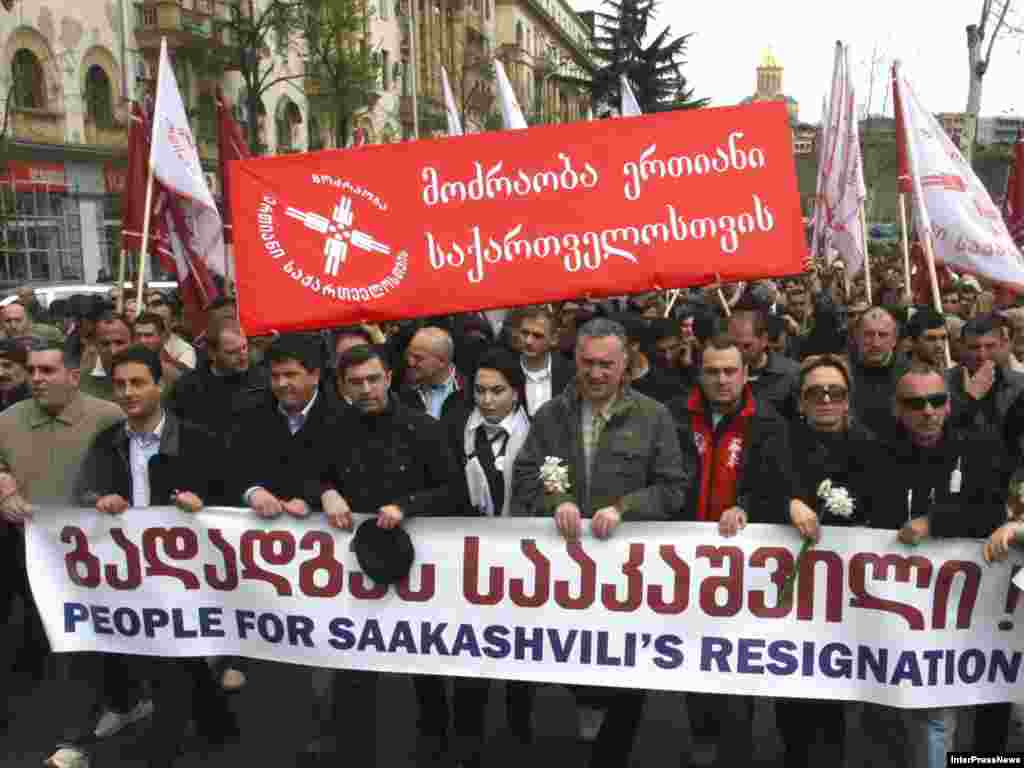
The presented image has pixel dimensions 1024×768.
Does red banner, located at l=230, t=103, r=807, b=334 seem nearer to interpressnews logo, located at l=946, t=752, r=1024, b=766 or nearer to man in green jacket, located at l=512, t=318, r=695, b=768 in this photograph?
man in green jacket, located at l=512, t=318, r=695, b=768

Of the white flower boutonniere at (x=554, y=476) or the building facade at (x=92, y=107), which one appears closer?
the white flower boutonniere at (x=554, y=476)

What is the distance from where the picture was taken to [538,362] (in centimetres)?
515

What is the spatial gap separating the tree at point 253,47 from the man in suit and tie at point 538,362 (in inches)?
720

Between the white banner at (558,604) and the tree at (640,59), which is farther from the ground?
the tree at (640,59)

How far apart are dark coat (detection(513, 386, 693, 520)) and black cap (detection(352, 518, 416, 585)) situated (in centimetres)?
50

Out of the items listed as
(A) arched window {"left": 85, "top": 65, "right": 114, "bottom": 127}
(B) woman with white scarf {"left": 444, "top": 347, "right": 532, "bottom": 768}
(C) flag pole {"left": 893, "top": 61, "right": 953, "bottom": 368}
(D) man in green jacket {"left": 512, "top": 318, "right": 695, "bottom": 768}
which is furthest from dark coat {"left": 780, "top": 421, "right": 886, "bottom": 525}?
(A) arched window {"left": 85, "top": 65, "right": 114, "bottom": 127}

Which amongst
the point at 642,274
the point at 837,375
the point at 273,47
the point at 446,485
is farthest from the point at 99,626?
the point at 273,47

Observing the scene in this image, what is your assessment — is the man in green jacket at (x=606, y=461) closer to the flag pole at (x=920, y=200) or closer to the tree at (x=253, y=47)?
the flag pole at (x=920, y=200)

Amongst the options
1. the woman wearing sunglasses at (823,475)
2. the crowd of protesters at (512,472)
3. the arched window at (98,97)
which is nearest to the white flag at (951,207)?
the crowd of protesters at (512,472)

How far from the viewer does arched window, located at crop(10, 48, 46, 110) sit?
21.4 meters

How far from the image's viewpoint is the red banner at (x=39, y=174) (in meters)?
21.6

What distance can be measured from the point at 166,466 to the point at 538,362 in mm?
1991

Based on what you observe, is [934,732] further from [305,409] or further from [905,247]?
[905,247]

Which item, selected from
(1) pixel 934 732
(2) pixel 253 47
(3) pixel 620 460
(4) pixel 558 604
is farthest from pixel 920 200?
A: (2) pixel 253 47
